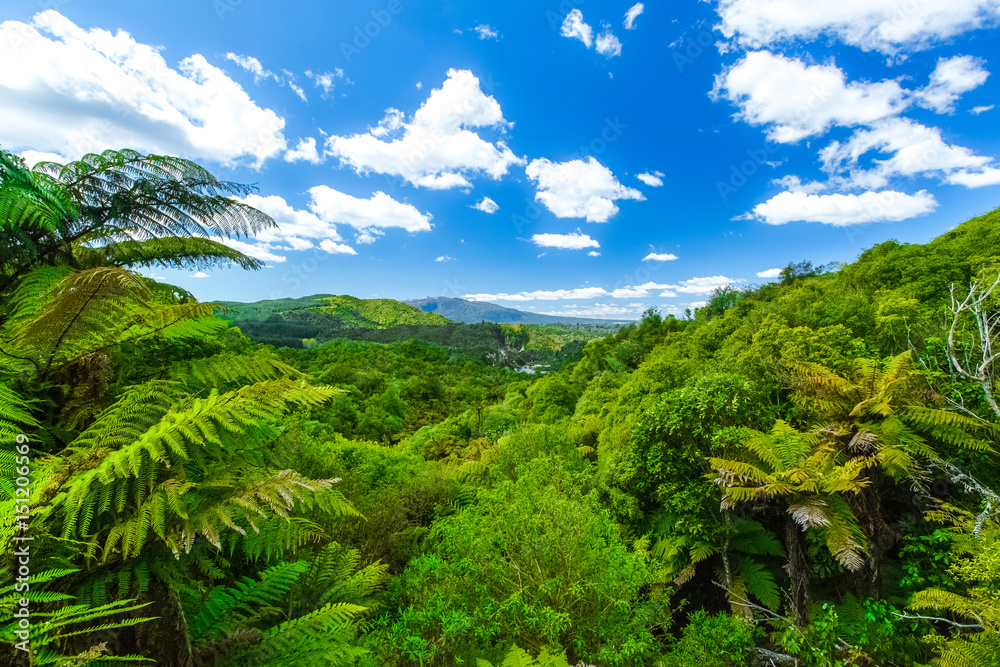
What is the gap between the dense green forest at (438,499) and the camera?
1.68 metres

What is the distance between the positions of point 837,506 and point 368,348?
58.6m

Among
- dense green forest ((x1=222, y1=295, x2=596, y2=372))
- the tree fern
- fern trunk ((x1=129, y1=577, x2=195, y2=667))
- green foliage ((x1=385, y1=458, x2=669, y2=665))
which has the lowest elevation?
green foliage ((x1=385, y1=458, x2=669, y2=665))

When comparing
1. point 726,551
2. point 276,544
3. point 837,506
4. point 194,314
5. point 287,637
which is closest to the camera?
point 287,637

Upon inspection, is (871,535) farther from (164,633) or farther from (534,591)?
(164,633)

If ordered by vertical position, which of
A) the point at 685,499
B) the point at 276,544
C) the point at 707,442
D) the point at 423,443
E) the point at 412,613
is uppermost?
the point at 276,544

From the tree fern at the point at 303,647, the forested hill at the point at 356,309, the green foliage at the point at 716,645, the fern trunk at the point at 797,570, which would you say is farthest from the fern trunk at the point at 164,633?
the forested hill at the point at 356,309

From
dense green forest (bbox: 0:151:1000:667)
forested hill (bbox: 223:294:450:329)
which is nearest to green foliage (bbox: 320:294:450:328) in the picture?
forested hill (bbox: 223:294:450:329)

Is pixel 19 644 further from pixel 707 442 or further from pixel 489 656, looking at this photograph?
pixel 707 442

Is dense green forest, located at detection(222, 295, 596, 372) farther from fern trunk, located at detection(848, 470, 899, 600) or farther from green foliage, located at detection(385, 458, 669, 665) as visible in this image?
green foliage, located at detection(385, 458, 669, 665)

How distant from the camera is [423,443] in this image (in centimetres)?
2003

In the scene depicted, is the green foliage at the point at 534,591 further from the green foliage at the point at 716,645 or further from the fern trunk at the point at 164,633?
the fern trunk at the point at 164,633

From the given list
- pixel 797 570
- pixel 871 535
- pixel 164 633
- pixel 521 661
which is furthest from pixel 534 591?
pixel 871 535

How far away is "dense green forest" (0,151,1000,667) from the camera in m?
1.68

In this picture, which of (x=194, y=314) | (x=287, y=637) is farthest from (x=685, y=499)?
(x=194, y=314)
